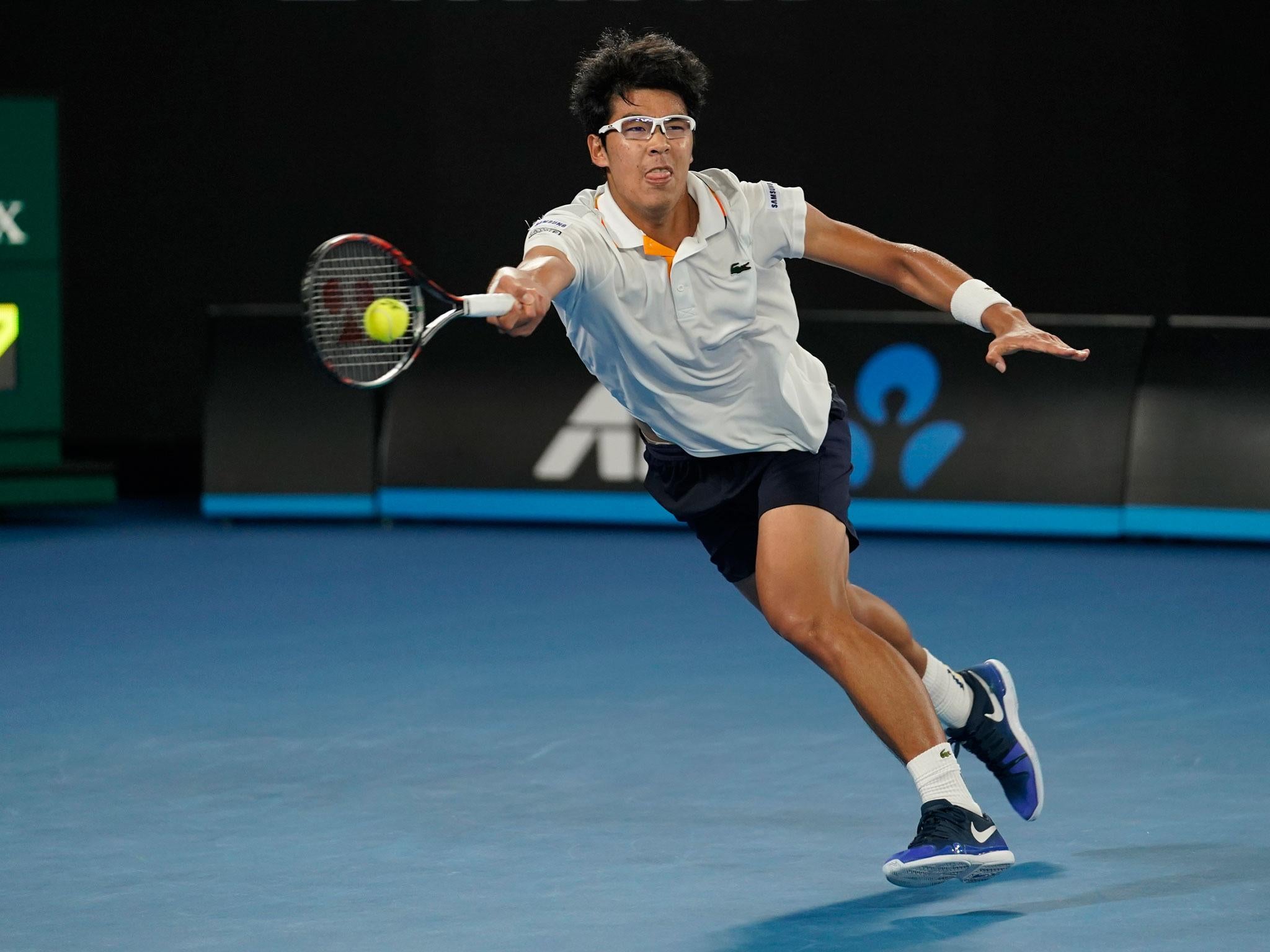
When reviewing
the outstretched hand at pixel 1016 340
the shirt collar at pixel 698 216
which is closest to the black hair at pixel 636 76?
the shirt collar at pixel 698 216

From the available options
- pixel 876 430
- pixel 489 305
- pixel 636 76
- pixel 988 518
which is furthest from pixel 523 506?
pixel 489 305

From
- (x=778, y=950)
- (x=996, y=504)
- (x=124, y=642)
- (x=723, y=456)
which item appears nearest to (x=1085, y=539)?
(x=996, y=504)

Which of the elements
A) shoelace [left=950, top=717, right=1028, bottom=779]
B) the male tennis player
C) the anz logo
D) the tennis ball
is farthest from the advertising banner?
the tennis ball

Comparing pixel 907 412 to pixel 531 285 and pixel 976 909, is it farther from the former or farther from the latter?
pixel 531 285

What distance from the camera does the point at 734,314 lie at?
473cm

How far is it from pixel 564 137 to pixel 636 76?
7430 mm

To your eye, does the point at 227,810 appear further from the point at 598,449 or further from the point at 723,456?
the point at 598,449

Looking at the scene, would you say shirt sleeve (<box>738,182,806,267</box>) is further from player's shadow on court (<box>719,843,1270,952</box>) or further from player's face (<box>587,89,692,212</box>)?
player's shadow on court (<box>719,843,1270,952</box>)

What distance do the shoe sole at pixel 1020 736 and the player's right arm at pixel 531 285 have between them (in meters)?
1.64

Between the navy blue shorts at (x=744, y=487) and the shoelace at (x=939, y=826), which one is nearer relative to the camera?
the shoelace at (x=939, y=826)

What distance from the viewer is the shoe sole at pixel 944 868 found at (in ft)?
14.2

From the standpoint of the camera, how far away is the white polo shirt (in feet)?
15.2

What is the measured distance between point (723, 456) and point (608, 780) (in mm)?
1165

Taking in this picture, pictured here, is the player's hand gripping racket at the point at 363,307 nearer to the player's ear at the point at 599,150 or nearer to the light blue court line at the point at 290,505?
the player's ear at the point at 599,150
